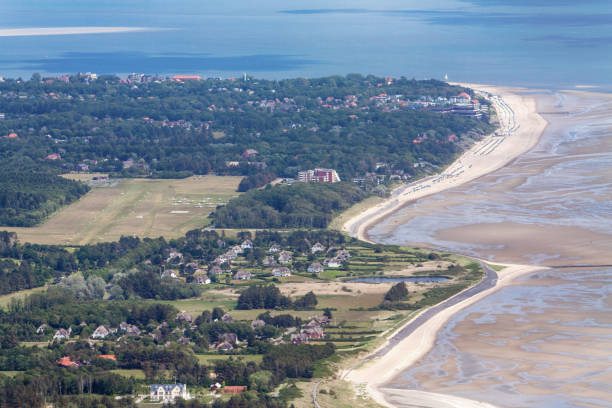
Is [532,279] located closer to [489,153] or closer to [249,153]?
[489,153]

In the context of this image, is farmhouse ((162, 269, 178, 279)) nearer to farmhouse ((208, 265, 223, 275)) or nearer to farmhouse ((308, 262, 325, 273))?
farmhouse ((208, 265, 223, 275))

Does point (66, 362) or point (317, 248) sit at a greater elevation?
point (317, 248)

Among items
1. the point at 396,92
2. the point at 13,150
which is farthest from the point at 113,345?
the point at 396,92

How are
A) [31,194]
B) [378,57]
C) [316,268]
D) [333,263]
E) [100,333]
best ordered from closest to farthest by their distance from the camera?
[100,333] < [316,268] < [333,263] < [31,194] < [378,57]

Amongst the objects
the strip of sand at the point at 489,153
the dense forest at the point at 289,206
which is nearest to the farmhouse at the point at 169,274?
the dense forest at the point at 289,206

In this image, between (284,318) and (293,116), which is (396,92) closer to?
(293,116)

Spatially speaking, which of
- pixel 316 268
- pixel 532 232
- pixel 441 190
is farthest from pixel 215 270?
pixel 441 190
